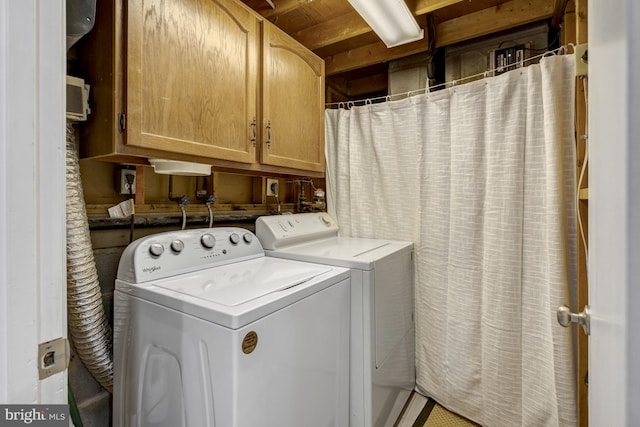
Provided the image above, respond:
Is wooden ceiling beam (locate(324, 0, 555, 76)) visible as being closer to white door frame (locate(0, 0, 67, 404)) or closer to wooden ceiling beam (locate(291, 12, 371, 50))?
wooden ceiling beam (locate(291, 12, 371, 50))

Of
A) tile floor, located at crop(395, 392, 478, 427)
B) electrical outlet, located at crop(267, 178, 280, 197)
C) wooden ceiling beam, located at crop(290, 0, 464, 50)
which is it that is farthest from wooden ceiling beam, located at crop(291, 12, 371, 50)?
tile floor, located at crop(395, 392, 478, 427)

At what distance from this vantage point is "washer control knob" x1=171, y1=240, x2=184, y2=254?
1296 mm

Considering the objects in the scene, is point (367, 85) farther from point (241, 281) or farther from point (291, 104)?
point (241, 281)

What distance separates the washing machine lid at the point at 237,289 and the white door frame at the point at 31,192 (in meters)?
0.40

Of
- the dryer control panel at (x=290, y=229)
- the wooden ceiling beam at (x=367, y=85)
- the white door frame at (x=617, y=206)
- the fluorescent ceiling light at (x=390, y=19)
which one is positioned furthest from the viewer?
the wooden ceiling beam at (x=367, y=85)

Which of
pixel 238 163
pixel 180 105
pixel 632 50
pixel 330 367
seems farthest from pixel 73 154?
pixel 632 50

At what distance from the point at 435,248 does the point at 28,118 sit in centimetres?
193

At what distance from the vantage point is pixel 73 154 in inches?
42.9

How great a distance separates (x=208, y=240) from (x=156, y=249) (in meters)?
0.24

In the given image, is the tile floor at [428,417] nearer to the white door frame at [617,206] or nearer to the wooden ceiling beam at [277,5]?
the white door frame at [617,206]

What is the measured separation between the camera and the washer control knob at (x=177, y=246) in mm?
1296

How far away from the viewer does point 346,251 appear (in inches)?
66.7

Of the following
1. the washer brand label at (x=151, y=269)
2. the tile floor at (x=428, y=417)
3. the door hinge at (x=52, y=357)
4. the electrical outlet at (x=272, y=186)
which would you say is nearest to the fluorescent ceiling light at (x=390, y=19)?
the electrical outlet at (x=272, y=186)

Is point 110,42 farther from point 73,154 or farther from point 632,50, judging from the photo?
point 632,50
